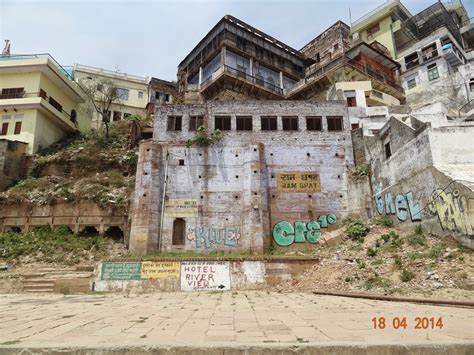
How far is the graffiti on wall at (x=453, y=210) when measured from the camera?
14.4m

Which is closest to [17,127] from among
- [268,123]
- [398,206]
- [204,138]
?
[204,138]

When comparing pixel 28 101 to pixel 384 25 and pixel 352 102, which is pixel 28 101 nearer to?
pixel 352 102

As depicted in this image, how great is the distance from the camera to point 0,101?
3194 cm

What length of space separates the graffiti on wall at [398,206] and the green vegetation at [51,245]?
18.7m

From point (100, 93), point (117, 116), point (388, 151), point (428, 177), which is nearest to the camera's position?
point (428, 177)

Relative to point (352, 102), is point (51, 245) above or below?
below

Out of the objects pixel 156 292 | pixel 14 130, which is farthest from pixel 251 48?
pixel 156 292

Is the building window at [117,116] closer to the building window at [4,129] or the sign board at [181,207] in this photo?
the building window at [4,129]

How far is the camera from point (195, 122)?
26.4 metres

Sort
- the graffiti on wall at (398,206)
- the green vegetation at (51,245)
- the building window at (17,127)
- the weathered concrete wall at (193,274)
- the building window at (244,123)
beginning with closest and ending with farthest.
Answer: the weathered concrete wall at (193,274)
the graffiti on wall at (398,206)
the green vegetation at (51,245)
the building window at (244,123)
the building window at (17,127)

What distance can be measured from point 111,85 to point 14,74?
30.0 feet

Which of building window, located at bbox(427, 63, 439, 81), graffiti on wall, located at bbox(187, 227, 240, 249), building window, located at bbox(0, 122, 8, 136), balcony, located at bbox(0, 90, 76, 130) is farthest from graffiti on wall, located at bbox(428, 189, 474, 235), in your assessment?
building window, located at bbox(0, 122, 8, 136)

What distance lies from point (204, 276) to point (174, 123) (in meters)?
12.8

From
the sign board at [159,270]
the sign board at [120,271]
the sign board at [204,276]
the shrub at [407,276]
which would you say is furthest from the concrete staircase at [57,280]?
the shrub at [407,276]
